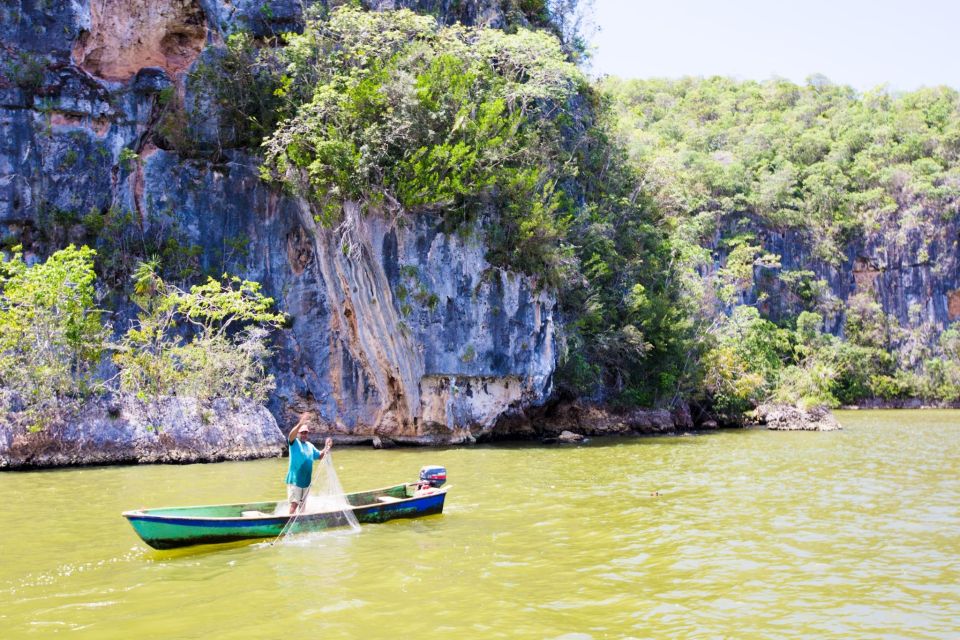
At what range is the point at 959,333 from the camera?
4438 centimetres

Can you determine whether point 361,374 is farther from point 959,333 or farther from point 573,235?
point 959,333

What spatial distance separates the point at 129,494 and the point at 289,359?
10.1 m

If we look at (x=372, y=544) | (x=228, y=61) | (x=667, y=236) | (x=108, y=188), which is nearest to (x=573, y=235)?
(x=667, y=236)

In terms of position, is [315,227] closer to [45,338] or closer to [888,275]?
[45,338]

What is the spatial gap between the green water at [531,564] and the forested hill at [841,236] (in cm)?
2586

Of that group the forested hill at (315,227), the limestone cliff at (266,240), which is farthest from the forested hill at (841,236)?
the limestone cliff at (266,240)

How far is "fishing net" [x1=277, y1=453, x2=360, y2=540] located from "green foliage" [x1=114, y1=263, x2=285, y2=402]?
954 centimetres

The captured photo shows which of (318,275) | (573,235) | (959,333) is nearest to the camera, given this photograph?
Result: (318,275)

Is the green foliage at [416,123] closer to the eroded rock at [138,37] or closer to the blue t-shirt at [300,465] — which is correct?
the eroded rock at [138,37]

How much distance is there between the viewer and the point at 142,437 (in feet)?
60.3

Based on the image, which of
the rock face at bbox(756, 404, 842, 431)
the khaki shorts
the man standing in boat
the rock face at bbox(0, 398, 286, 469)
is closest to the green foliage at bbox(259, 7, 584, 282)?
the rock face at bbox(0, 398, 286, 469)

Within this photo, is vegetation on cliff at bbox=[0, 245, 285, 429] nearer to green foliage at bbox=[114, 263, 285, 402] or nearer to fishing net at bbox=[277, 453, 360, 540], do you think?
green foliage at bbox=[114, 263, 285, 402]

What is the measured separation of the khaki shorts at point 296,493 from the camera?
34.8ft

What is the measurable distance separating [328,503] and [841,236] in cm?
4422
